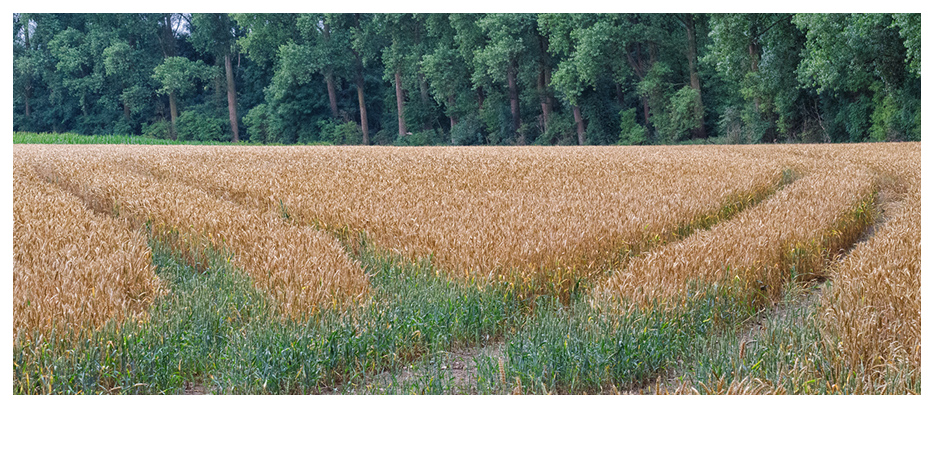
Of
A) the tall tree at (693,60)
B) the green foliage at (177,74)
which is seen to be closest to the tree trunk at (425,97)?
the green foliage at (177,74)

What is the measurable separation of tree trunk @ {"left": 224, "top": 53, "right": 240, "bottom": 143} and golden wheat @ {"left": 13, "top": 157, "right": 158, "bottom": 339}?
1114 inches

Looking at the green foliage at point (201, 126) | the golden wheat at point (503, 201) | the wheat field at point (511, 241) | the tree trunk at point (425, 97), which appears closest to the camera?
the wheat field at point (511, 241)

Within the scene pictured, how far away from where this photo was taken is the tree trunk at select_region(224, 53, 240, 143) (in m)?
32.4

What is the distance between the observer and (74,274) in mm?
4086

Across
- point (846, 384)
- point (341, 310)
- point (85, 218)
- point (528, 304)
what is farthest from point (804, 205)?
point (85, 218)

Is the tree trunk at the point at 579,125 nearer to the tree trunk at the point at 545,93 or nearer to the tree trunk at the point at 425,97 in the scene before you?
the tree trunk at the point at 545,93

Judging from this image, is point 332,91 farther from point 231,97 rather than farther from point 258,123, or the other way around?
point 231,97

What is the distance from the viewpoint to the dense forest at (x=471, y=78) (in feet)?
70.9

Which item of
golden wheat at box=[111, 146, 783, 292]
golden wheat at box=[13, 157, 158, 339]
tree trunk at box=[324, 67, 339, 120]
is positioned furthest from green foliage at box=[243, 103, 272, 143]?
golden wheat at box=[13, 157, 158, 339]

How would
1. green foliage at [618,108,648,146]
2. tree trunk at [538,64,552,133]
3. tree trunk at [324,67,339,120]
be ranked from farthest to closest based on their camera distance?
tree trunk at [324,67,339,120]
tree trunk at [538,64,552,133]
green foliage at [618,108,648,146]

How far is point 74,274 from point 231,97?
108ft

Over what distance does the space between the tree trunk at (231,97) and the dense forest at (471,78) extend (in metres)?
0.12

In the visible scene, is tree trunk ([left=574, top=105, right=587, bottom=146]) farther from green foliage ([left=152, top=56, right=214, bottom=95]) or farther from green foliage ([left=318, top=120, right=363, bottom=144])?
green foliage ([left=152, top=56, right=214, bottom=95])

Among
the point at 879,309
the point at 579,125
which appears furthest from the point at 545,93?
the point at 879,309
